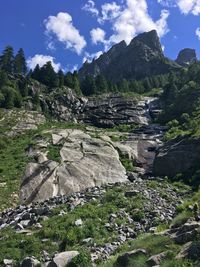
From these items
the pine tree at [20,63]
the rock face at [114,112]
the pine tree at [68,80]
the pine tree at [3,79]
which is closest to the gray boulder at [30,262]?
the rock face at [114,112]

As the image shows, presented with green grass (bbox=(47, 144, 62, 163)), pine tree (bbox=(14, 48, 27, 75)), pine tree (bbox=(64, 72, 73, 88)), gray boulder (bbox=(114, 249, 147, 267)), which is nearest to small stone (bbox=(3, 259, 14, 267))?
gray boulder (bbox=(114, 249, 147, 267))

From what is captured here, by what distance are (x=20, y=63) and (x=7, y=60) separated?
186 inches

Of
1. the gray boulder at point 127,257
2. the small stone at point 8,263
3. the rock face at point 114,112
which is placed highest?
the rock face at point 114,112

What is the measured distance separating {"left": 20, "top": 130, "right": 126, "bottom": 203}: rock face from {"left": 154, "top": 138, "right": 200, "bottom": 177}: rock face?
4.21m

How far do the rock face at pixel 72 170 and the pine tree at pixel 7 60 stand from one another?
227 ft

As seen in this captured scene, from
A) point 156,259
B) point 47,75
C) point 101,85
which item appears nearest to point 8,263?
point 156,259

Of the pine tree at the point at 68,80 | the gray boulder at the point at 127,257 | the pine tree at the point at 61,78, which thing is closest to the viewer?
the gray boulder at the point at 127,257

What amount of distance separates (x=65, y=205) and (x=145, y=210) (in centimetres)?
608

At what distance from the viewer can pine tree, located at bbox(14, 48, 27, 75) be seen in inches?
4870

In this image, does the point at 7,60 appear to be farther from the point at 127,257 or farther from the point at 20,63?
the point at 127,257

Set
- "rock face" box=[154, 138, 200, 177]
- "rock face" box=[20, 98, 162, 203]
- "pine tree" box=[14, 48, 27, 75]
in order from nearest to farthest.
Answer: "rock face" box=[20, 98, 162, 203]
"rock face" box=[154, 138, 200, 177]
"pine tree" box=[14, 48, 27, 75]

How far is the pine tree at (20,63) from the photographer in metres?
124

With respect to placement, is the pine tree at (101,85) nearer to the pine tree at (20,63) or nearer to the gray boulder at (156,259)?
the pine tree at (20,63)

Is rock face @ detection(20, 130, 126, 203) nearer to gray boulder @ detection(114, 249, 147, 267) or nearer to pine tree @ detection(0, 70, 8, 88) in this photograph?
gray boulder @ detection(114, 249, 147, 267)
